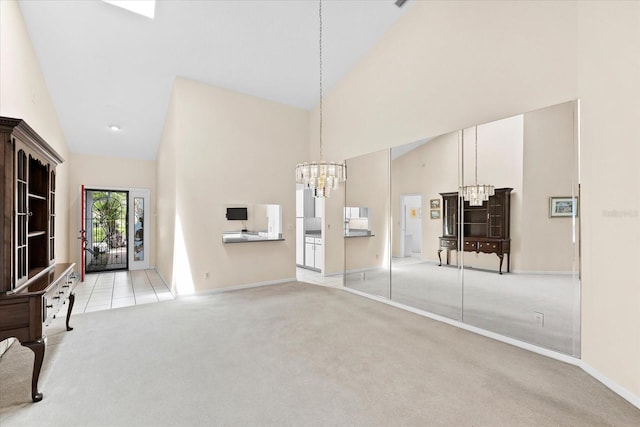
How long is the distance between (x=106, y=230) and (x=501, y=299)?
856cm

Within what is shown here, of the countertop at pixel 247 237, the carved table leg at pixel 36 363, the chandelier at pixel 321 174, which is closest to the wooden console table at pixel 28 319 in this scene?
the carved table leg at pixel 36 363

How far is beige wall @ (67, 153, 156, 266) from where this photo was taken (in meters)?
6.90

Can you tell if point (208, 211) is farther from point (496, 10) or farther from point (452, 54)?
point (496, 10)

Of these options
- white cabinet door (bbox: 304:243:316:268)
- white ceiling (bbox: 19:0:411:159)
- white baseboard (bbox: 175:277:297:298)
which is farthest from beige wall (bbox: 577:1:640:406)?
white cabinet door (bbox: 304:243:316:268)

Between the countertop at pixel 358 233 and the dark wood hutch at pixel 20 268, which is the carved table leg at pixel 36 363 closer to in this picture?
the dark wood hutch at pixel 20 268

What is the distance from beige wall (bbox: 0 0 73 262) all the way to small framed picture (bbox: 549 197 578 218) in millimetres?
5516

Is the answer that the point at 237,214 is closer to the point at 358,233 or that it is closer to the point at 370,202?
the point at 358,233

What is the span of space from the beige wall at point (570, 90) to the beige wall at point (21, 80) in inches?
183

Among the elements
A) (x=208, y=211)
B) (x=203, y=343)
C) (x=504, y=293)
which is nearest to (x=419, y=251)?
(x=504, y=293)

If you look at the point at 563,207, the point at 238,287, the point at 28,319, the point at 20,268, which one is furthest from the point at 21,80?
the point at 563,207

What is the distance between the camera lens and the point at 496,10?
11.1ft

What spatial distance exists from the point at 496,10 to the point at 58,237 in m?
7.74

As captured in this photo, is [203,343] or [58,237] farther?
[58,237]

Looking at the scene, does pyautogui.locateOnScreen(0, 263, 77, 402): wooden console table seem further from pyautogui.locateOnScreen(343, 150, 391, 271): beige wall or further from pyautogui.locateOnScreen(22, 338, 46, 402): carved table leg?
pyautogui.locateOnScreen(343, 150, 391, 271): beige wall
